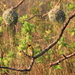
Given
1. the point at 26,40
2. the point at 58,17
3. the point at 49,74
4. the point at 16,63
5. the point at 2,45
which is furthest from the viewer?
the point at 2,45

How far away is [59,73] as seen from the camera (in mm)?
2211

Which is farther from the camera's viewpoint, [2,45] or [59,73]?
[2,45]

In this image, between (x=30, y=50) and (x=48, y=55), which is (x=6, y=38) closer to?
(x=48, y=55)

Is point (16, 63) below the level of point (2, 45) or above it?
below

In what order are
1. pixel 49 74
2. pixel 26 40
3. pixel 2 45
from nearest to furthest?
pixel 26 40 < pixel 49 74 < pixel 2 45

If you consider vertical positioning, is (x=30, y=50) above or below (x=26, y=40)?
below

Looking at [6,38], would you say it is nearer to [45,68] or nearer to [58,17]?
[45,68]

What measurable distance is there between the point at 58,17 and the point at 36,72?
54.5 inches

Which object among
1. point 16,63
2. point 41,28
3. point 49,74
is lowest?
point 49,74

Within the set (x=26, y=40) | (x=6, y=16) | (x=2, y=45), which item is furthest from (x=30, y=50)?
(x=2, y=45)

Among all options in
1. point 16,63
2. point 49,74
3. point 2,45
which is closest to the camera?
point 49,74

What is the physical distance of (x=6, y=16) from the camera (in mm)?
948

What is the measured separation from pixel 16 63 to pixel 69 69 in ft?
1.91

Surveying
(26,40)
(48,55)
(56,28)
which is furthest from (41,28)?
(26,40)
